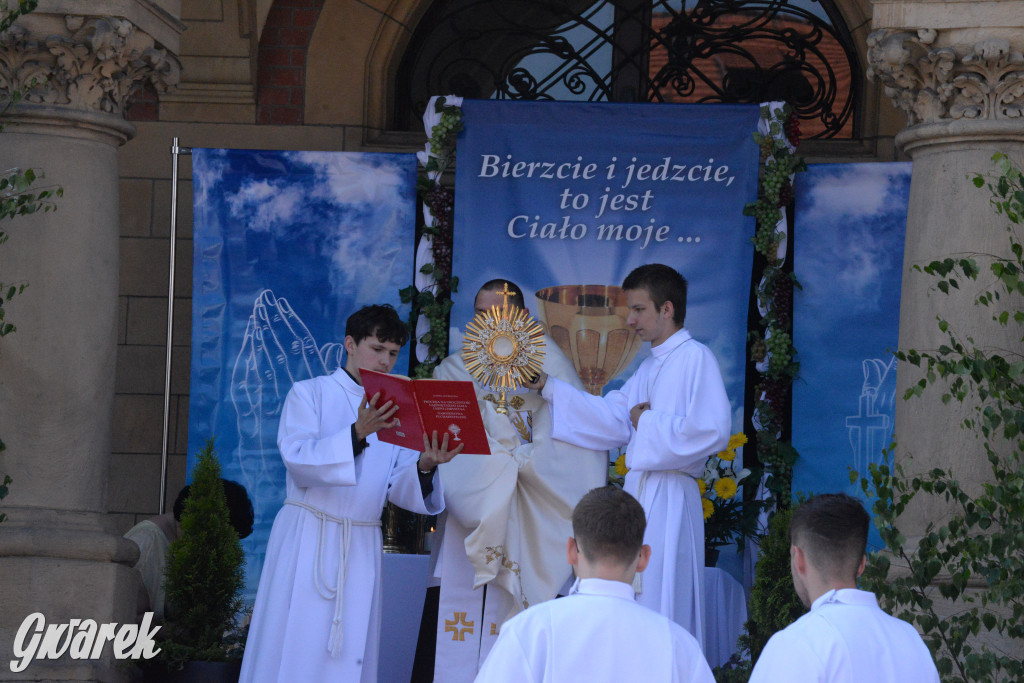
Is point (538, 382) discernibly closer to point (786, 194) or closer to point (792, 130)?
point (786, 194)

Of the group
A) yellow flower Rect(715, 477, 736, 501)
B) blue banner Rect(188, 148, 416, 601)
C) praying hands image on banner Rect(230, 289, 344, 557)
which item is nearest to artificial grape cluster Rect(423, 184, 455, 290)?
blue banner Rect(188, 148, 416, 601)

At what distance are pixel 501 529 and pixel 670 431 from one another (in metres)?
0.95

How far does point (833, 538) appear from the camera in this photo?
3771mm

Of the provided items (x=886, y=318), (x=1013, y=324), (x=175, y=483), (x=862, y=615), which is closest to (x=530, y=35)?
(x=886, y=318)

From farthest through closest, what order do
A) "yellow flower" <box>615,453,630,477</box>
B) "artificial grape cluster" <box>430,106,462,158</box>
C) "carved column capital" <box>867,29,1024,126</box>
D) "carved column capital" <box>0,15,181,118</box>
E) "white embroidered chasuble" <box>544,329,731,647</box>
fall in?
1. "artificial grape cluster" <box>430,106,462,158</box>
2. "yellow flower" <box>615,453,630,477</box>
3. "carved column capital" <box>0,15,181,118</box>
4. "white embroidered chasuble" <box>544,329,731,647</box>
5. "carved column capital" <box>867,29,1024,126</box>

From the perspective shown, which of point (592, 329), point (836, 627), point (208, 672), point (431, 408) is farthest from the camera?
point (592, 329)

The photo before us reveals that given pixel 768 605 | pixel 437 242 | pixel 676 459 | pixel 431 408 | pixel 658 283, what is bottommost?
pixel 768 605

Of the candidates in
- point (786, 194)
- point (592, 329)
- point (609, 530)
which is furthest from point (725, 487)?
point (609, 530)

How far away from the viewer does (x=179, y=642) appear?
22.7 feet

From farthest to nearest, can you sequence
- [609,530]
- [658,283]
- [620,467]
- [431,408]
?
[620,467]
[658,283]
[431,408]
[609,530]

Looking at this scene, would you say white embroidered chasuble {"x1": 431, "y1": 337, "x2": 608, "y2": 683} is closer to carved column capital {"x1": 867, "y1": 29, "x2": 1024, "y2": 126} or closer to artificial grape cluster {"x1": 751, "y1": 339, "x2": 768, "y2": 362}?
artificial grape cluster {"x1": 751, "y1": 339, "x2": 768, "y2": 362}

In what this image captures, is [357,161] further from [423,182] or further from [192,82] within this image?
[192,82]

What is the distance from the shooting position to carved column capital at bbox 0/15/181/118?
6.91 meters

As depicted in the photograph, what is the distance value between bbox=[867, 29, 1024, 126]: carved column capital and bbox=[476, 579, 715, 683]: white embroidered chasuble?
3.64 metres
